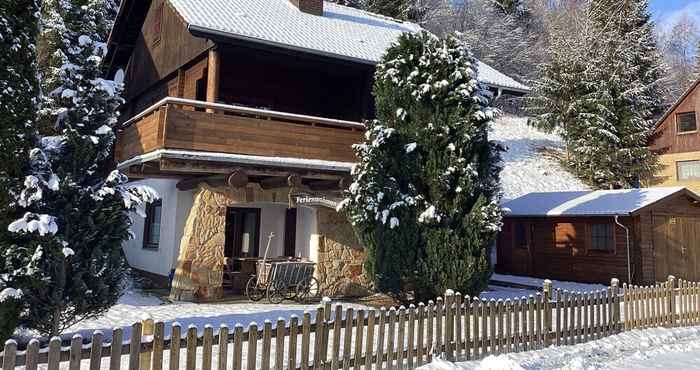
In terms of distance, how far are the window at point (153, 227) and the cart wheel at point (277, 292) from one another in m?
5.08

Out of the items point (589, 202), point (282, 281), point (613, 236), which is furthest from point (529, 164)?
point (282, 281)

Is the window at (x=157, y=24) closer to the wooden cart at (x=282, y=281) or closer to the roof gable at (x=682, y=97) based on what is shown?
the wooden cart at (x=282, y=281)

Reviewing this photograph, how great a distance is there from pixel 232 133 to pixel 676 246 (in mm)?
15059

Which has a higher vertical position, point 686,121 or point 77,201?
point 686,121

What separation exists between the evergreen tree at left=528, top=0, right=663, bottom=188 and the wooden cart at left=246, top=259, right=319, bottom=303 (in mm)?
22595

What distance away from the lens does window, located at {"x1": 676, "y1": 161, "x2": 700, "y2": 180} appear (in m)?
28.8

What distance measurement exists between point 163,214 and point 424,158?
7835 mm

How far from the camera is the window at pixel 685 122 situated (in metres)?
29.1

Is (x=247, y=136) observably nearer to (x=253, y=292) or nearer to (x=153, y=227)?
(x=253, y=292)

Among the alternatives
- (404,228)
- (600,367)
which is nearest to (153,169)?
(404,228)

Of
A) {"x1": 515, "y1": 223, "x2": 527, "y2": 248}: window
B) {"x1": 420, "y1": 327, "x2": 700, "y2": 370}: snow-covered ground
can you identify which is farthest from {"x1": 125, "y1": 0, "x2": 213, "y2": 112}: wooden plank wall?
{"x1": 515, "y1": 223, "x2": 527, "y2": 248}: window

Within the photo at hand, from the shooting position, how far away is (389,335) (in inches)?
243

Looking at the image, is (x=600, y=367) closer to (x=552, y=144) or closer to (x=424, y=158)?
(x=424, y=158)

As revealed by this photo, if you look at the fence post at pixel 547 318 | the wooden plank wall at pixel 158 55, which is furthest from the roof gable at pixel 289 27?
the fence post at pixel 547 318
